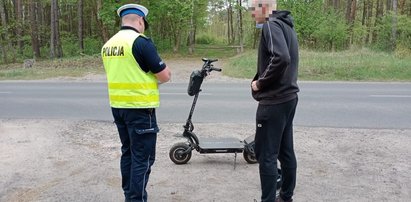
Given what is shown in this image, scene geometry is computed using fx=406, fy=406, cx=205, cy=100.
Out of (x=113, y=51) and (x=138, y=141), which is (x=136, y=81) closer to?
(x=113, y=51)

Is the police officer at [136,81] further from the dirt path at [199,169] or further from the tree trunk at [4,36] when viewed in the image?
the tree trunk at [4,36]

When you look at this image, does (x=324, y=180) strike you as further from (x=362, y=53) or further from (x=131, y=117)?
(x=362, y=53)

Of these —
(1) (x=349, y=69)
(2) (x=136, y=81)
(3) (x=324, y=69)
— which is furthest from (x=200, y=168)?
(1) (x=349, y=69)

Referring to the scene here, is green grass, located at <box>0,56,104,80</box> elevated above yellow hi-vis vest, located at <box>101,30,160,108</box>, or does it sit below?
below

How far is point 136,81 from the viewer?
11.6ft

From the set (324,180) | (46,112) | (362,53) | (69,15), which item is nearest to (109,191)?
(324,180)

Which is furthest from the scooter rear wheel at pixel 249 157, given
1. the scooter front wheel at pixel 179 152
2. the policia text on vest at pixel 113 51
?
the policia text on vest at pixel 113 51

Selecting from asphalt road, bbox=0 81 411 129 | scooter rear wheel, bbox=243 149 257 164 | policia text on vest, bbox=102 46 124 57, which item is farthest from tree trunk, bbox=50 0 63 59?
policia text on vest, bbox=102 46 124 57

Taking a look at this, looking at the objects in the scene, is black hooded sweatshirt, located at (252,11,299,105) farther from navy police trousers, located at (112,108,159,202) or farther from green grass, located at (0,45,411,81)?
green grass, located at (0,45,411,81)

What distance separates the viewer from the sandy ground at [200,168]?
14.4 ft

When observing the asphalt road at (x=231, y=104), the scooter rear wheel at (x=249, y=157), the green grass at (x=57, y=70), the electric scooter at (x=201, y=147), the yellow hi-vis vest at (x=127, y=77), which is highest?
the yellow hi-vis vest at (x=127, y=77)

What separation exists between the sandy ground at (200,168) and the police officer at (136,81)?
0.83 metres

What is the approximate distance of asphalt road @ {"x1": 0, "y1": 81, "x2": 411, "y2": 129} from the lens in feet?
28.3

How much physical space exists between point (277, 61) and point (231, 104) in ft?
23.9
